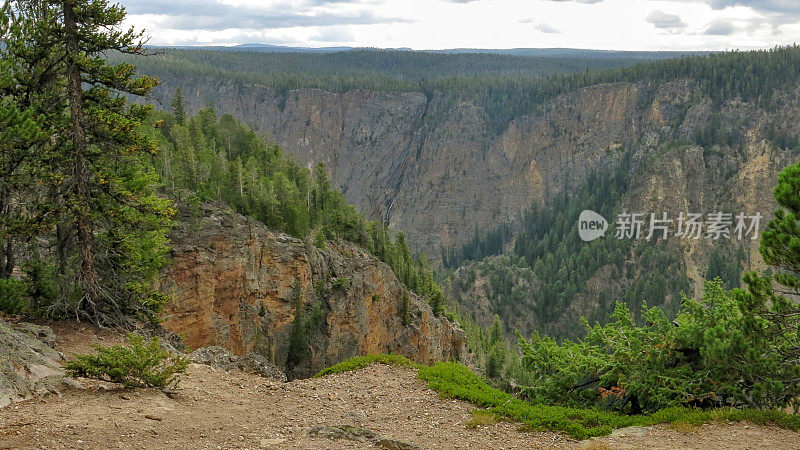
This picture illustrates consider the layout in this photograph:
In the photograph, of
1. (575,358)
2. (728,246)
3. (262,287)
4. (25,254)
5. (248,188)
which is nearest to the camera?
(575,358)

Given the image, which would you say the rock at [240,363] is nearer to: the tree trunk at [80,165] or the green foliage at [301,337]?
→ the tree trunk at [80,165]

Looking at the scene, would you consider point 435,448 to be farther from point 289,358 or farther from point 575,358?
point 289,358

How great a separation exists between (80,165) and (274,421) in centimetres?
999

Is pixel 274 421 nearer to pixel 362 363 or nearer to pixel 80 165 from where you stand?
pixel 362 363

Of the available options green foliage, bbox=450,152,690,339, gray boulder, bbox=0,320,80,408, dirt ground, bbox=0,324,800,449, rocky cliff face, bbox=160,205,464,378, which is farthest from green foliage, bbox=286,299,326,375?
green foliage, bbox=450,152,690,339

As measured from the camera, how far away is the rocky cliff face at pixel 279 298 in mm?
34562

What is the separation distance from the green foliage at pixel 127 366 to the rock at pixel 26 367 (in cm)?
48

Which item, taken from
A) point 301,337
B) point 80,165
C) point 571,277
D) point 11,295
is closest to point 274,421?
point 11,295

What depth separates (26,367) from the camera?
13.7 meters

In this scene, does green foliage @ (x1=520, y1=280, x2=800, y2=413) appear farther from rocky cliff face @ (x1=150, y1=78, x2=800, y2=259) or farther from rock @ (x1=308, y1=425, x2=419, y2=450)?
rocky cliff face @ (x1=150, y1=78, x2=800, y2=259)

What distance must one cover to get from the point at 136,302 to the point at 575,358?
14185 millimetres

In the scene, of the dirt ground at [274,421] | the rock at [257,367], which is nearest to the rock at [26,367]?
the dirt ground at [274,421]

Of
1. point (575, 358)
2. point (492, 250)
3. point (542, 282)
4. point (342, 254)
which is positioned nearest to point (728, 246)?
point (542, 282)

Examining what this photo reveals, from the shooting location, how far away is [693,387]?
602 inches
